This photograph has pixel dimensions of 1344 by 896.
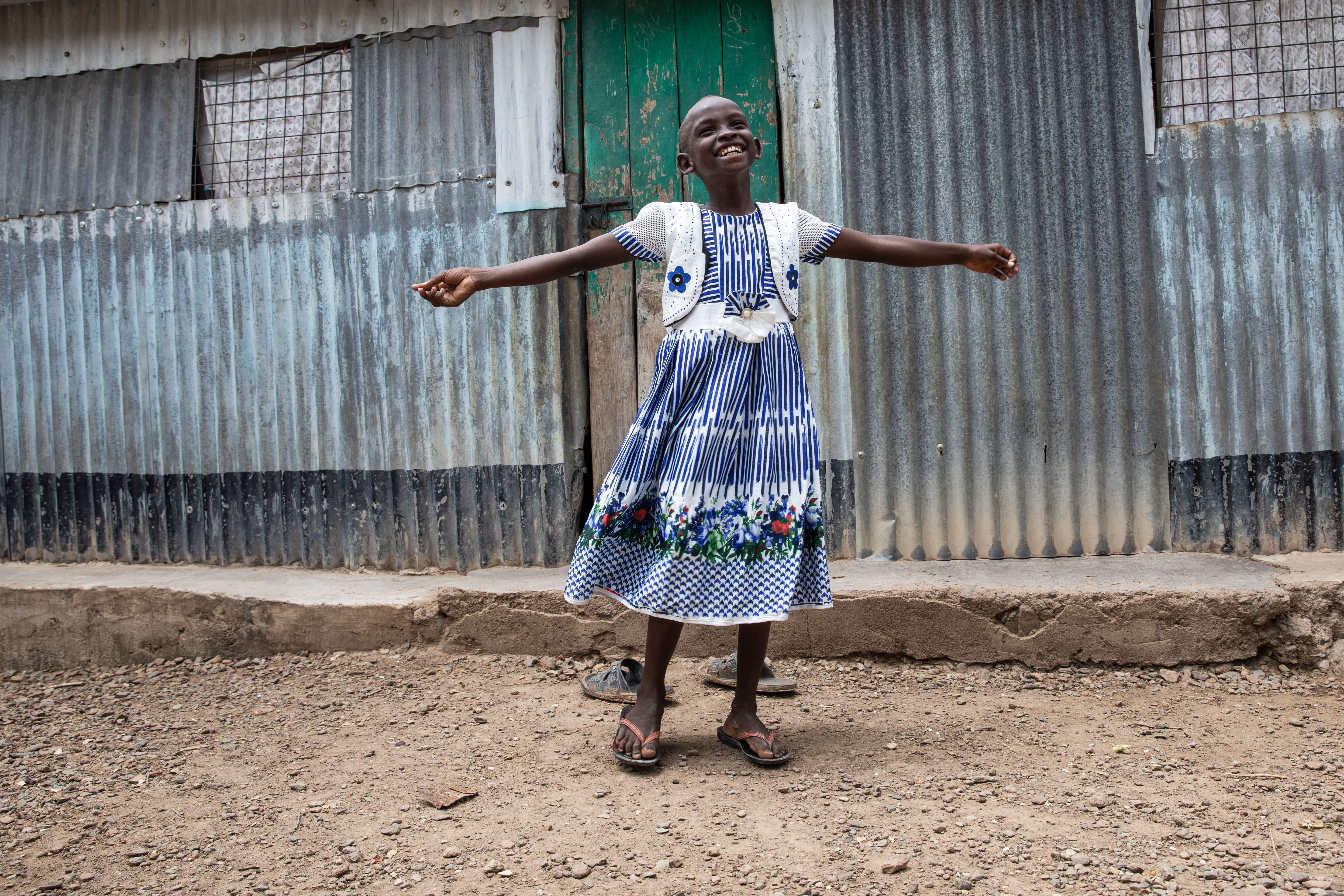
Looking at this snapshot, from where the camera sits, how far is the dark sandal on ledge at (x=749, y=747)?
2.25 metres

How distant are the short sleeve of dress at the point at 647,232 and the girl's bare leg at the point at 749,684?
987 millimetres

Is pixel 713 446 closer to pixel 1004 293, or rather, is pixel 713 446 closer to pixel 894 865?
pixel 894 865

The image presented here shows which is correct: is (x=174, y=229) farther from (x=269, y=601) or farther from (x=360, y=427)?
(x=269, y=601)

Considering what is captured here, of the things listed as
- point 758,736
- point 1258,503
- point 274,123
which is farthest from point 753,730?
point 274,123

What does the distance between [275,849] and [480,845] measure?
447 millimetres

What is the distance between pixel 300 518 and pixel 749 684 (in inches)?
95.1

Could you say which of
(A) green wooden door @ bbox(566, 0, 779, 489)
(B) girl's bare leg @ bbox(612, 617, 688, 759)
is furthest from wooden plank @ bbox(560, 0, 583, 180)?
(B) girl's bare leg @ bbox(612, 617, 688, 759)

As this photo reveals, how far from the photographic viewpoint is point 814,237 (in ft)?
7.88

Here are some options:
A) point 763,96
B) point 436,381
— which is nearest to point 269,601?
point 436,381

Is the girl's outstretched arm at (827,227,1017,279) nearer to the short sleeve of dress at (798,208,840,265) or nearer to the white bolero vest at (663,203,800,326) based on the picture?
the short sleeve of dress at (798,208,840,265)

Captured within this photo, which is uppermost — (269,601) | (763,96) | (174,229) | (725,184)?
(763,96)

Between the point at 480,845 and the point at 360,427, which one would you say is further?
the point at 360,427

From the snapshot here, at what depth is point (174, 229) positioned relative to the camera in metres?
4.05

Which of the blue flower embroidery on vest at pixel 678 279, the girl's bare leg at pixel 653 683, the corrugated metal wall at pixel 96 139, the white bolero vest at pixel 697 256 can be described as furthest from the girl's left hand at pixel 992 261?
the corrugated metal wall at pixel 96 139
